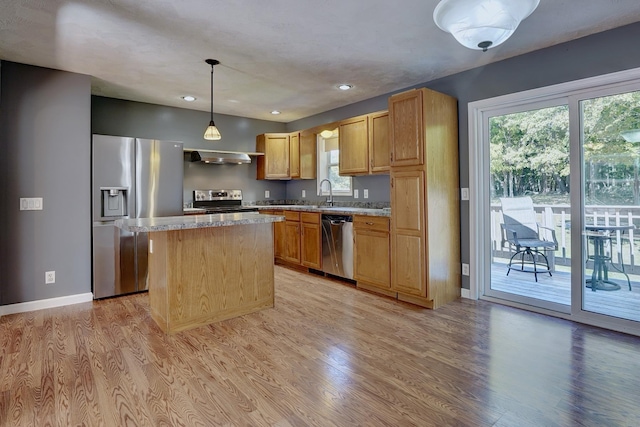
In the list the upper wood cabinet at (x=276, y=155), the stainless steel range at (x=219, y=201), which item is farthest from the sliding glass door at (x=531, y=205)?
the stainless steel range at (x=219, y=201)

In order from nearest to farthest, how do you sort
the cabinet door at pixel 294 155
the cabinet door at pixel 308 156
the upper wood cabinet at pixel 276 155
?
the cabinet door at pixel 308 156
the cabinet door at pixel 294 155
the upper wood cabinet at pixel 276 155

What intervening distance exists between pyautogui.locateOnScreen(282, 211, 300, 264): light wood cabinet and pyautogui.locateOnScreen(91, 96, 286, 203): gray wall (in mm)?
1145

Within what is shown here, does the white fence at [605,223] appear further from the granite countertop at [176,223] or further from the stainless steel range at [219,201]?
the stainless steel range at [219,201]

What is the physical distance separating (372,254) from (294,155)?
8.14 ft

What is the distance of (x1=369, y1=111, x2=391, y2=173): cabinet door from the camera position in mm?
4102

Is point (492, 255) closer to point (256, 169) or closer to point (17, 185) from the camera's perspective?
point (256, 169)

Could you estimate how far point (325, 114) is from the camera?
5.50m

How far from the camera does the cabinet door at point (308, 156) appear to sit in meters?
5.52

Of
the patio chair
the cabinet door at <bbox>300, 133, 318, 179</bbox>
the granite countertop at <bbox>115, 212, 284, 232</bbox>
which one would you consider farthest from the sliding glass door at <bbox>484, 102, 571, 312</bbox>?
the cabinet door at <bbox>300, 133, 318, 179</bbox>

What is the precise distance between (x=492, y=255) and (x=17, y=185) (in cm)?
481

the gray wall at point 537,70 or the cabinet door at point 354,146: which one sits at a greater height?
the gray wall at point 537,70

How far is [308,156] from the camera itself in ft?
18.2

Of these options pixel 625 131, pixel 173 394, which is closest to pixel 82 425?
pixel 173 394

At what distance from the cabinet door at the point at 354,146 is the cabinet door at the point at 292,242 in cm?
107
